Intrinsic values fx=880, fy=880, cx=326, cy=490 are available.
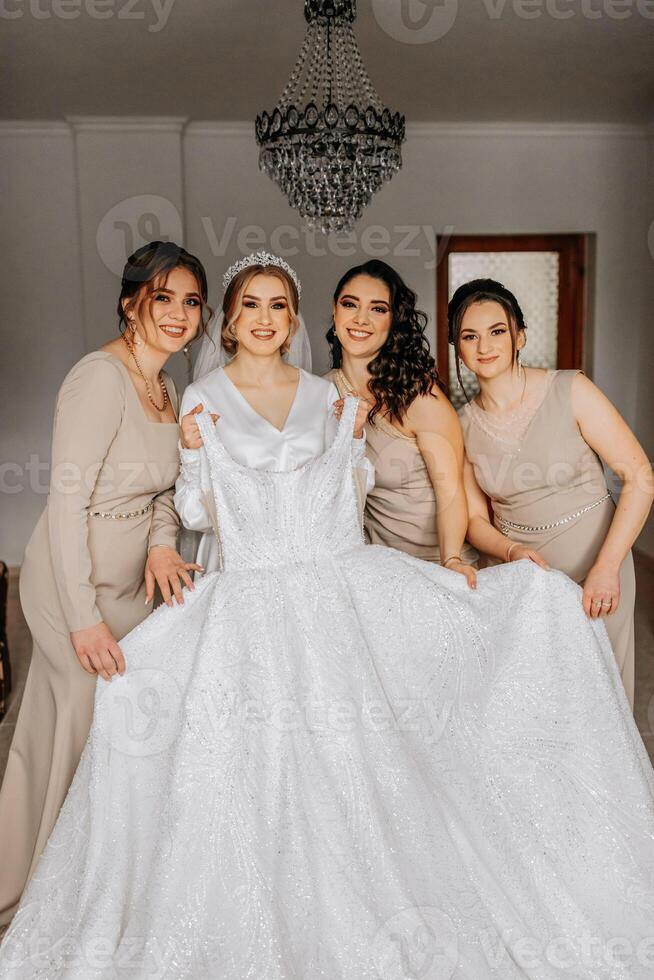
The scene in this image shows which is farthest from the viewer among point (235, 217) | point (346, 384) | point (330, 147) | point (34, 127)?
point (235, 217)

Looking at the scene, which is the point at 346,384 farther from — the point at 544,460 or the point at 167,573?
the point at 167,573

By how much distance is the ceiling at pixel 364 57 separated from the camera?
3701 mm

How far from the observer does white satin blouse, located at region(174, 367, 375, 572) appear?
2.11 m

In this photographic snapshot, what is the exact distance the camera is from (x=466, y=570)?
2125 mm

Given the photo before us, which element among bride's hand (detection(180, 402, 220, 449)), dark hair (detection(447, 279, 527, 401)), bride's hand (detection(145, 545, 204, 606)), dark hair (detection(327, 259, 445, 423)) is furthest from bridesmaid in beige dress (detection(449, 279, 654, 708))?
bride's hand (detection(145, 545, 204, 606))

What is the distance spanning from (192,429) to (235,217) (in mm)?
3941

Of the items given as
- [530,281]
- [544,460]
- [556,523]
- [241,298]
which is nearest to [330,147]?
[241,298]

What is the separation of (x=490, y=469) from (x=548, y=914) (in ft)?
3.63

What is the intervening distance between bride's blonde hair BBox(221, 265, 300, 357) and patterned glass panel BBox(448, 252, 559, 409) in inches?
158

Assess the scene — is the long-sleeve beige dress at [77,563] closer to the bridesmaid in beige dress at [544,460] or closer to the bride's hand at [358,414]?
the bride's hand at [358,414]

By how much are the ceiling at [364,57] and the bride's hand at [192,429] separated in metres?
2.28

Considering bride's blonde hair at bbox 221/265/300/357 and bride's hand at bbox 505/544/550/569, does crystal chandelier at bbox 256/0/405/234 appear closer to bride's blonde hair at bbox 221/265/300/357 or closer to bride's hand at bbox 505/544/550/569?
bride's blonde hair at bbox 221/265/300/357

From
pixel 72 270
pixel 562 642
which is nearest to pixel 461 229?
pixel 72 270

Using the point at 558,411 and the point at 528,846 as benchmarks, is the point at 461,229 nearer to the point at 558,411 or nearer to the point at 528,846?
the point at 558,411
